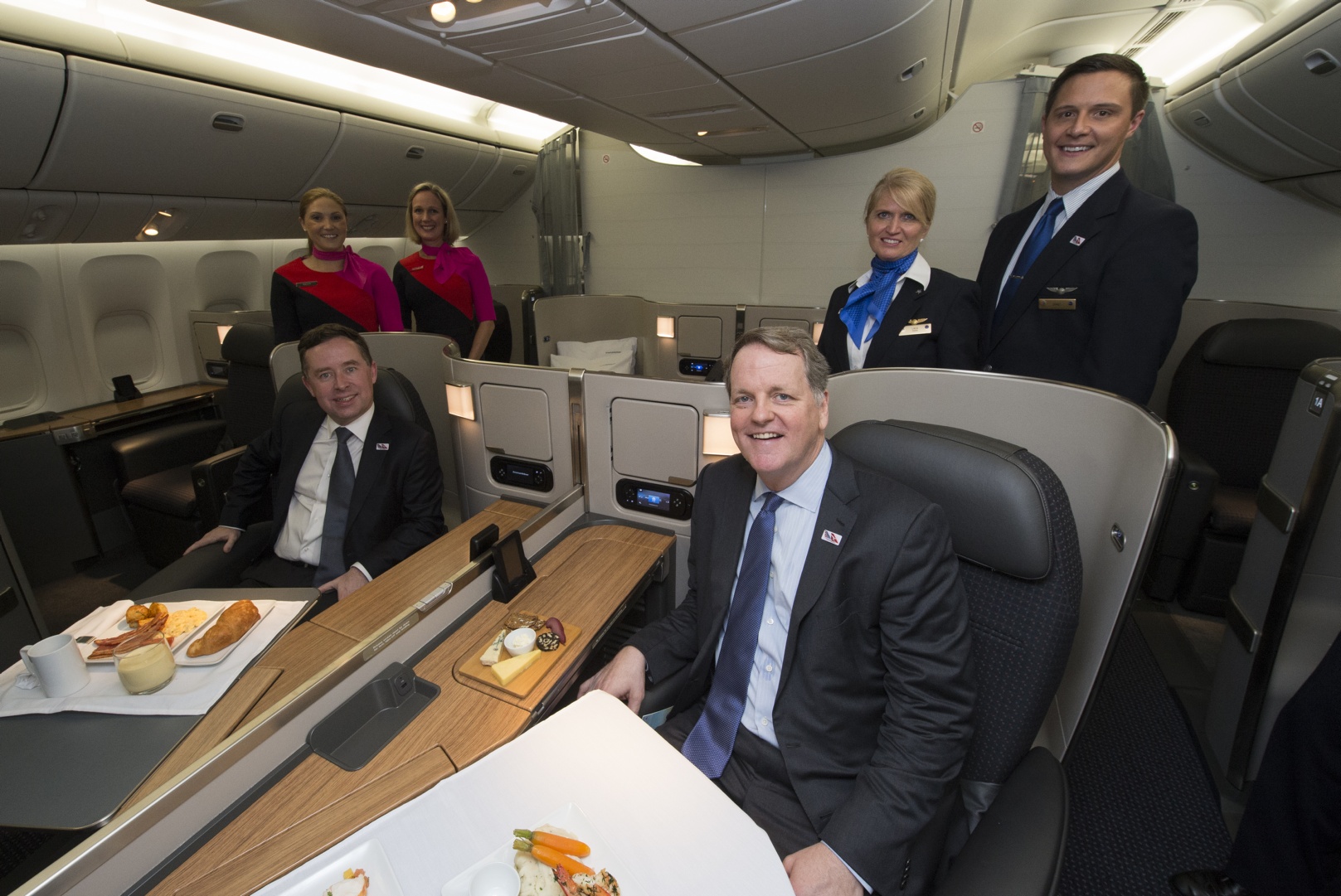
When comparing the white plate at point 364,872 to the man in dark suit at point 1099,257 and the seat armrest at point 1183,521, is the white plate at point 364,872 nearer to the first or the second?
the man in dark suit at point 1099,257

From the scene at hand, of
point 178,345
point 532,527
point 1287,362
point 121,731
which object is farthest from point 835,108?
point 178,345

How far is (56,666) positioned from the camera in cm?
124

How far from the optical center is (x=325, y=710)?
1287 millimetres

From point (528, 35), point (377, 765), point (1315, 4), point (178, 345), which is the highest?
point (1315, 4)

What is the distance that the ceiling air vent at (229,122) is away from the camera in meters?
3.30

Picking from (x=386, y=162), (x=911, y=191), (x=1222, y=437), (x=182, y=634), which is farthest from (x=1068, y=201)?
(x=386, y=162)

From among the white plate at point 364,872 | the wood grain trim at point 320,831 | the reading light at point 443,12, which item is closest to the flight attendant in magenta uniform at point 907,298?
the reading light at point 443,12

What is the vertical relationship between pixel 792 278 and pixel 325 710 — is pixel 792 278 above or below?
above

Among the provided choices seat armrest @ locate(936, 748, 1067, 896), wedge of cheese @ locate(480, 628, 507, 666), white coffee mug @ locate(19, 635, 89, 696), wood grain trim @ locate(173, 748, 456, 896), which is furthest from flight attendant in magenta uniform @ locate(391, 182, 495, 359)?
seat armrest @ locate(936, 748, 1067, 896)

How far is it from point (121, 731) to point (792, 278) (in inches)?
213

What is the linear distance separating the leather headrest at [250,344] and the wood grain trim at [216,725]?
3059 millimetres

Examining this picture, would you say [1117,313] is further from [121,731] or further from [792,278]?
[792,278]

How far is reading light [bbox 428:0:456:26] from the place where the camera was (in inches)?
70.5

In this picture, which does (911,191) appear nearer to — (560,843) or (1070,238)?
(1070,238)
